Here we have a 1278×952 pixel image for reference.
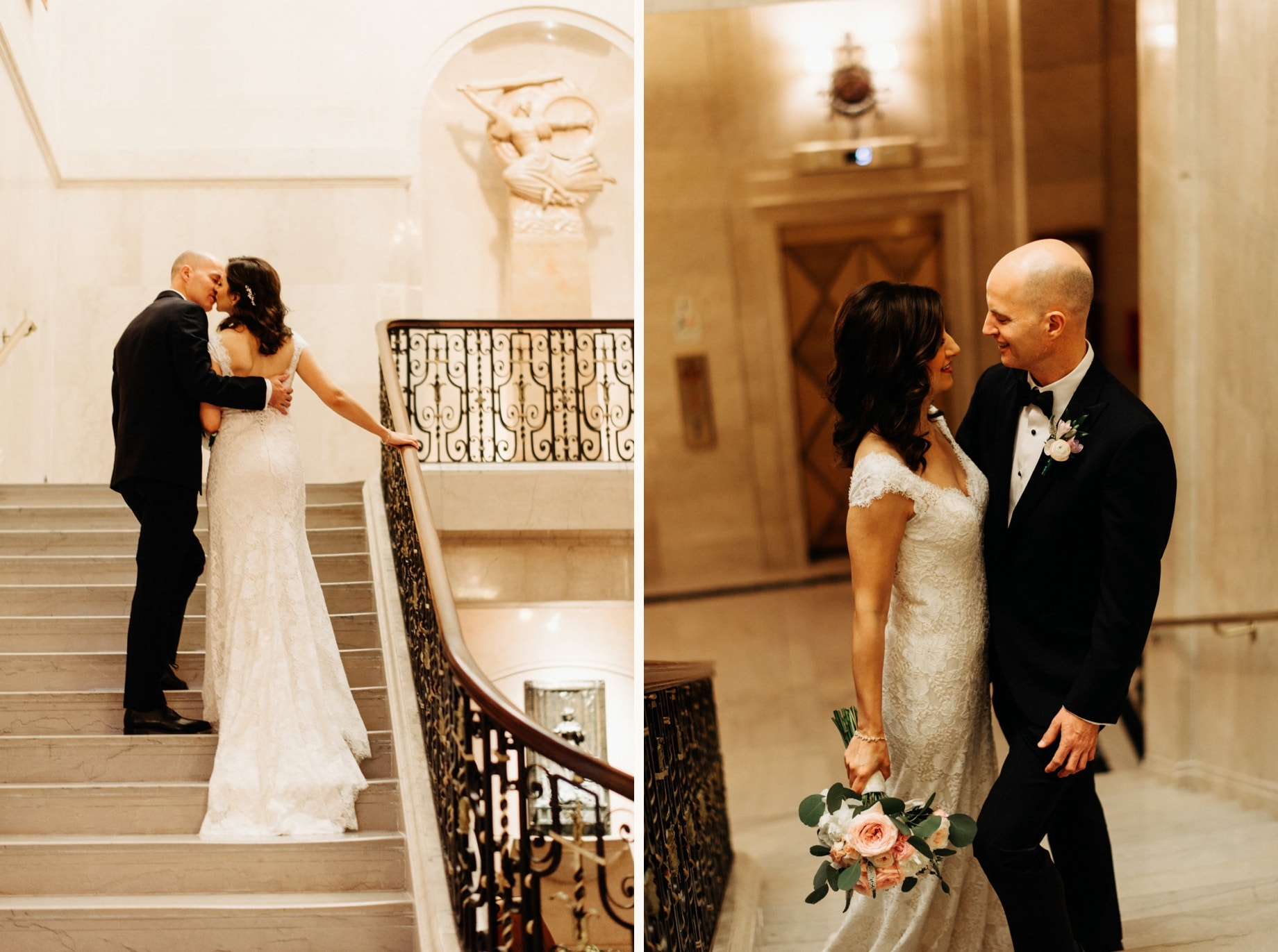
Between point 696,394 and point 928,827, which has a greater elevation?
point 696,394

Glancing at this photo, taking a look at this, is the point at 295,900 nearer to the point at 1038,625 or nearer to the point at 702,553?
the point at 1038,625

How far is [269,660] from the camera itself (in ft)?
12.8

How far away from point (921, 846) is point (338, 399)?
115 inches

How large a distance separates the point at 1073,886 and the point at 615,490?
206 inches

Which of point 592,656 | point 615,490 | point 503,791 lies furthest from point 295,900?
point 592,656

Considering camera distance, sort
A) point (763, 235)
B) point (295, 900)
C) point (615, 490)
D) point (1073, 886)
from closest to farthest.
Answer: point (1073, 886) → point (295, 900) → point (763, 235) → point (615, 490)

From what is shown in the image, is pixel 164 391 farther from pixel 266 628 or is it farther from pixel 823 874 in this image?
pixel 823 874

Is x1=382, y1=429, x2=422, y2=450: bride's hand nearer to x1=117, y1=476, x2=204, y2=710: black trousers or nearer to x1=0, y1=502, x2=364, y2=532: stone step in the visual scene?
x1=117, y1=476, x2=204, y2=710: black trousers

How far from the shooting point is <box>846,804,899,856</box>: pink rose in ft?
7.66

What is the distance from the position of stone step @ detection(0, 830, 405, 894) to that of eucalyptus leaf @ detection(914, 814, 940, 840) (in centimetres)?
195

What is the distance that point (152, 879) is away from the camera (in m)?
3.61

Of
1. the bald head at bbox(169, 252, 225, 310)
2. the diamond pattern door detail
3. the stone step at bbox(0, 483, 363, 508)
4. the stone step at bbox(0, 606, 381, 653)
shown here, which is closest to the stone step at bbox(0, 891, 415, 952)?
the stone step at bbox(0, 606, 381, 653)

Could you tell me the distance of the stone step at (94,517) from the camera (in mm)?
6047

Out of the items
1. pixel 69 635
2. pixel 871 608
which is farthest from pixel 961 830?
pixel 69 635
